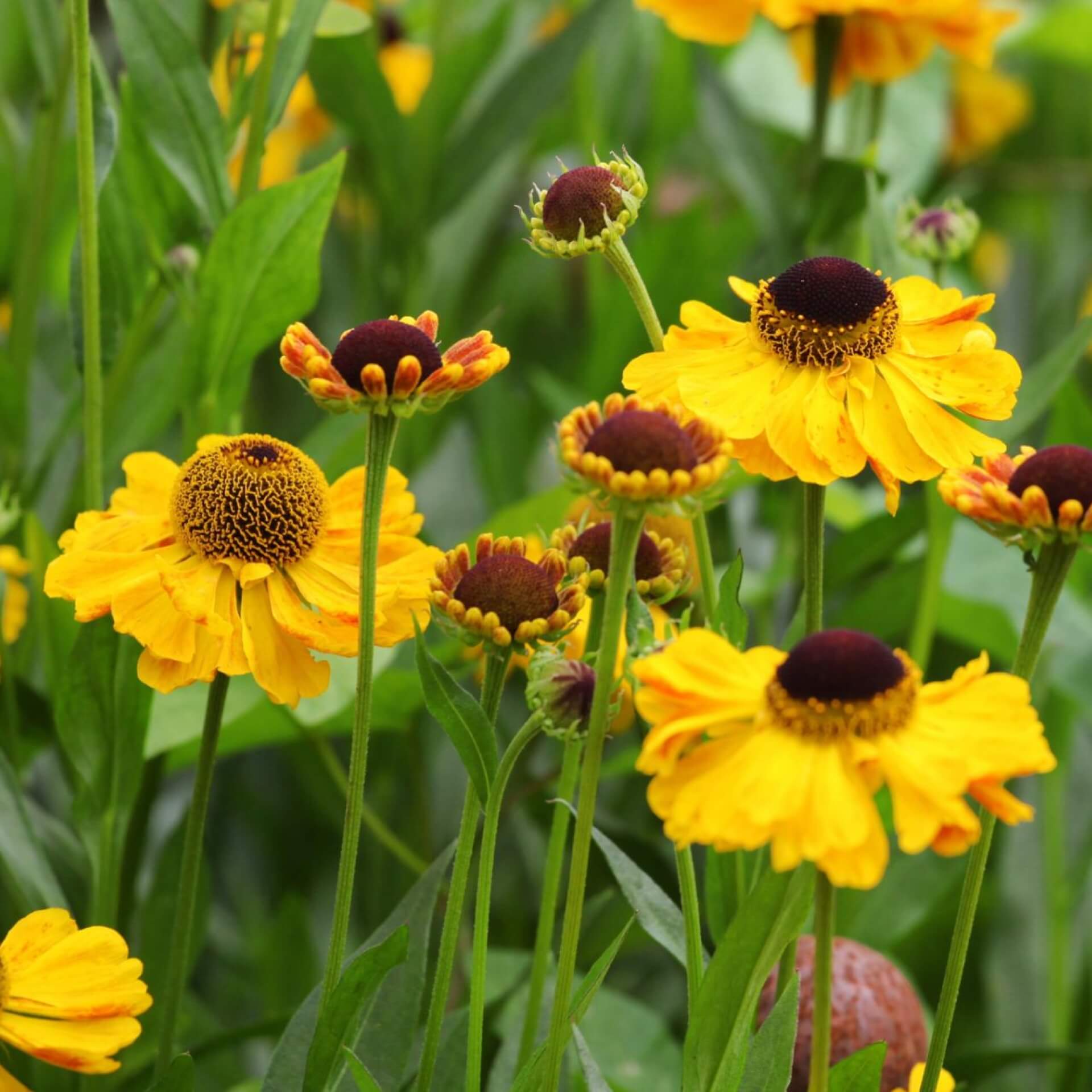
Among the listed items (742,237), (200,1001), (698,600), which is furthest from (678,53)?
(200,1001)

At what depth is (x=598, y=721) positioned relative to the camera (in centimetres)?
33

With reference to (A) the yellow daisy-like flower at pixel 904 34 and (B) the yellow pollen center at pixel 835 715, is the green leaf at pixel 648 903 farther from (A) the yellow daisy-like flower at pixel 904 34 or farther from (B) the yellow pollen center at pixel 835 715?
(A) the yellow daisy-like flower at pixel 904 34

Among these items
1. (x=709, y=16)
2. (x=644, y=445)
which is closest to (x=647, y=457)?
(x=644, y=445)

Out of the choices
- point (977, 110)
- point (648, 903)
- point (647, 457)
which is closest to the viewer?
point (647, 457)

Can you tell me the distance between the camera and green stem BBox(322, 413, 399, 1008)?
0.37 meters

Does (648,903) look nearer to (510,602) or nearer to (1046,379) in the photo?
(510,602)

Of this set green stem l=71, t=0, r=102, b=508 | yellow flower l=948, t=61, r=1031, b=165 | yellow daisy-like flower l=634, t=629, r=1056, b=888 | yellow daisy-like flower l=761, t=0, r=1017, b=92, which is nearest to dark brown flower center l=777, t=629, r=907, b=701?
yellow daisy-like flower l=634, t=629, r=1056, b=888

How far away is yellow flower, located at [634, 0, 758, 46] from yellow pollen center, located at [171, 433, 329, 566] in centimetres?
43

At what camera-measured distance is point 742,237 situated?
3.45 ft

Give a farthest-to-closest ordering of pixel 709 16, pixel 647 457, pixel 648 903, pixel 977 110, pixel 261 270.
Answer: pixel 977 110
pixel 709 16
pixel 261 270
pixel 648 903
pixel 647 457

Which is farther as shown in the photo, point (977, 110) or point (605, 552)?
point (977, 110)

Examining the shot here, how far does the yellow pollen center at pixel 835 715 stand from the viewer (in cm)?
33

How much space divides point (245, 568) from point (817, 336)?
0.56ft

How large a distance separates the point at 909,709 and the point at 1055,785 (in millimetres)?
504
